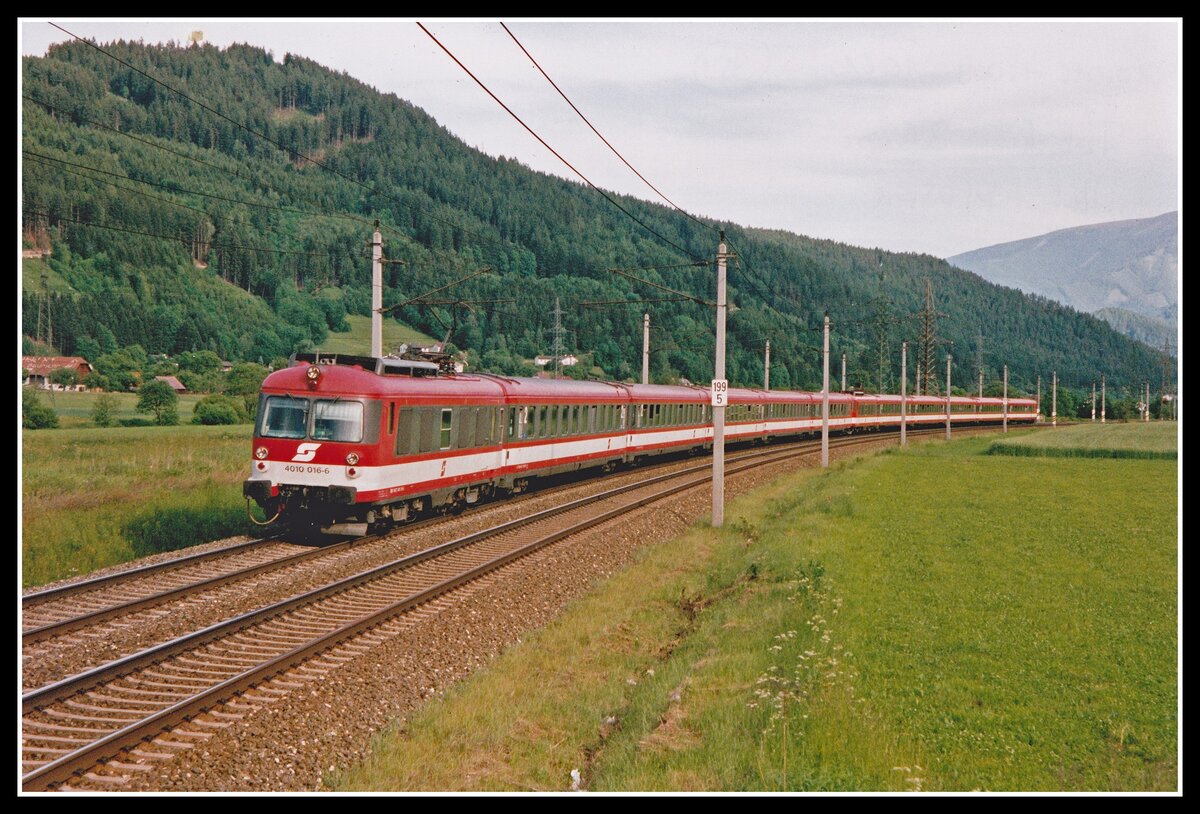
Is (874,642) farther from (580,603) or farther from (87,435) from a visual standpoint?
(87,435)

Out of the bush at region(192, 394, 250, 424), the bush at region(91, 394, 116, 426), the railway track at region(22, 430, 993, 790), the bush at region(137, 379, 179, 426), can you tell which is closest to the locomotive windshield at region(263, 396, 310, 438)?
the railway track at region(22, 430, 993, 790)

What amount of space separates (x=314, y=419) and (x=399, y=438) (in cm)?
166

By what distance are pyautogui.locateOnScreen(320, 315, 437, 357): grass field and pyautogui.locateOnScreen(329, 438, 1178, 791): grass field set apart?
8437 centimetres

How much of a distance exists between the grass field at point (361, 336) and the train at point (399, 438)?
70819mm

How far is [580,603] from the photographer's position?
47.6ft

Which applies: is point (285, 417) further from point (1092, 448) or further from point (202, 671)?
point (1092, 448)

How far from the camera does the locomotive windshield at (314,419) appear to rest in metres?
18.0

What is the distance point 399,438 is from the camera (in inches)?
744

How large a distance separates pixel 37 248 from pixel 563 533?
13392 cm

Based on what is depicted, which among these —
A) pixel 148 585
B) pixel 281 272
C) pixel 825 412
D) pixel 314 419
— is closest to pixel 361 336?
pixel 281 272

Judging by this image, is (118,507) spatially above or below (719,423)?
below

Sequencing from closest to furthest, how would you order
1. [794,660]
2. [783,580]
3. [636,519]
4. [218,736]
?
1. [218,736]
2. [794,660]
3. [783,580]
4. [636,519]
